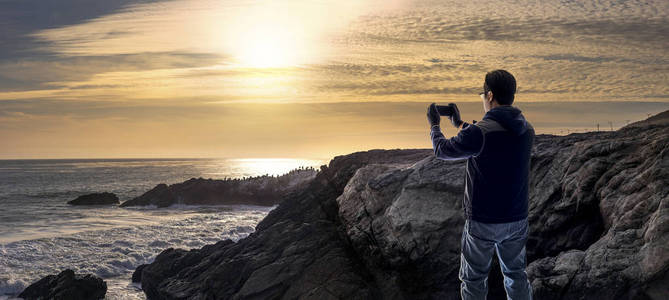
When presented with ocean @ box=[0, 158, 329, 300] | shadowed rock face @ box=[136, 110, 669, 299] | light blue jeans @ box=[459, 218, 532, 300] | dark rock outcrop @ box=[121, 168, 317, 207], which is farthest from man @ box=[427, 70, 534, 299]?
dark rock outcrop @ box=[121, 168, 317, 207]

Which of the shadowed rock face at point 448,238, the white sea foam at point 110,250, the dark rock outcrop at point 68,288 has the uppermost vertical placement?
the shadowed rock face at point 448,238

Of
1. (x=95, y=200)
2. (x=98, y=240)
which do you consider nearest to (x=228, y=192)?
(x=95, y=200)

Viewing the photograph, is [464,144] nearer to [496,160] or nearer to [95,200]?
[496,160]

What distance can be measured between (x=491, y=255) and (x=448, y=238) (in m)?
3.34

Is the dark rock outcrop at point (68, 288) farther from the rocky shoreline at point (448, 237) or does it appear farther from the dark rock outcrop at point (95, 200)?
the dark rock outcrop at point (95, 200)

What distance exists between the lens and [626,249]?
5.97 m

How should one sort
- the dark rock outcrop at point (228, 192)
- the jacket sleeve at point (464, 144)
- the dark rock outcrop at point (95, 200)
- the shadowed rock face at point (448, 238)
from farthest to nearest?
the dark rock outcrop at point (95, 200) < the dark rock outcrop at point (228, 192) < the shadowed rock face at point (448, 238) < the jacket sleeve at point (464, 144)

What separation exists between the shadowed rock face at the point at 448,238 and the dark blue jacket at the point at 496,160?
227cm

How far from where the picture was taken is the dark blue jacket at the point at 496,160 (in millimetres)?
4469

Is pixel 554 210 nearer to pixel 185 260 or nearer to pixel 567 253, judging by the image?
pixel 567 253

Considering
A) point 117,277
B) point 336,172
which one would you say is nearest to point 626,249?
point 336,172

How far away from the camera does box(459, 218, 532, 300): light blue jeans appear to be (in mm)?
4531

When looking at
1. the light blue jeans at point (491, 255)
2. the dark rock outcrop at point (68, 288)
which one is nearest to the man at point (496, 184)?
the light blue jeans at point (491, 255)

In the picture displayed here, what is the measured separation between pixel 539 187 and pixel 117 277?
1285cm
